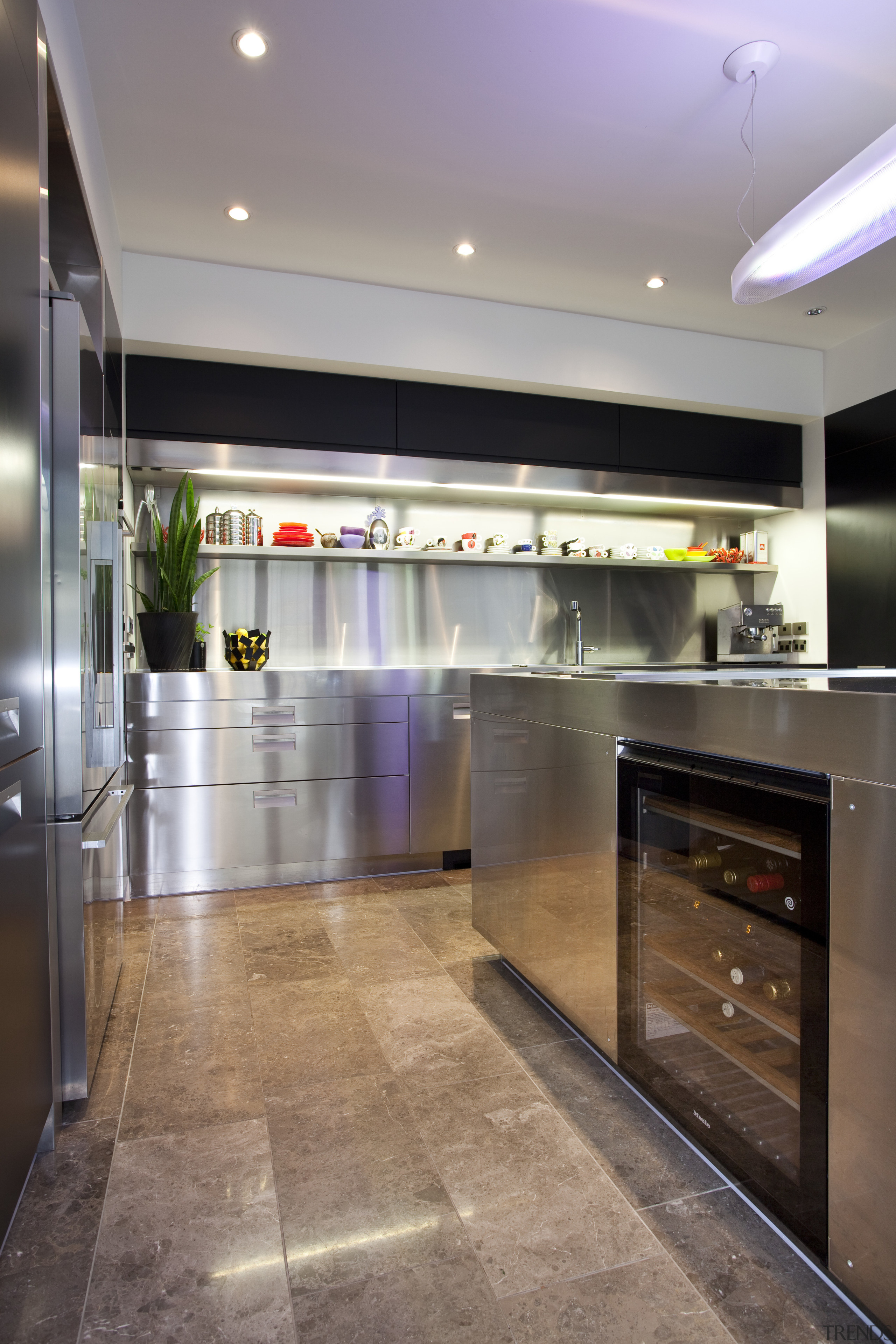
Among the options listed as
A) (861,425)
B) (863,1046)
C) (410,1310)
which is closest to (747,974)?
(863,1046)

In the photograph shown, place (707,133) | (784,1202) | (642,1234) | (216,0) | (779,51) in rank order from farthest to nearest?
(707,133), (779,51), (216,0), (642,1234), (784,1202)

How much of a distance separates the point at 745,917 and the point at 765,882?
10 centimetres

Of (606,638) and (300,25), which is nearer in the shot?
(300,25)

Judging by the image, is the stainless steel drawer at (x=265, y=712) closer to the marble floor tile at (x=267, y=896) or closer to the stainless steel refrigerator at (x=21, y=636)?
the marble floor tile at (x=267, y=896)

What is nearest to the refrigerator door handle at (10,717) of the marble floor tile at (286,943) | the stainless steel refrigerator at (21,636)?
the stainless steel refrigerator at (21,636)

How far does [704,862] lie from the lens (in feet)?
4.48

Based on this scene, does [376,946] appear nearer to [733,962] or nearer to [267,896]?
[267,896]

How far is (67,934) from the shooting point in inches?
65.6

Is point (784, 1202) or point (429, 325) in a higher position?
point (429, 325)

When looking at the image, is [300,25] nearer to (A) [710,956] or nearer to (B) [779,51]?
(B) [779,51]

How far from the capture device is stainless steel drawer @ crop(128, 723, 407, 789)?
10.7 ft

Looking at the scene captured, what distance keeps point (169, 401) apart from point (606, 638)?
2636 millimetres

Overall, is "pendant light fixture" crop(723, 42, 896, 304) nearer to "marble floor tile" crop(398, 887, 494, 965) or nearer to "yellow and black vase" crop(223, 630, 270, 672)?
"marble floor tile" crop(398, 887, 494, 965)

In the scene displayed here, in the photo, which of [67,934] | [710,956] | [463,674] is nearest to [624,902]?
[710,956]
